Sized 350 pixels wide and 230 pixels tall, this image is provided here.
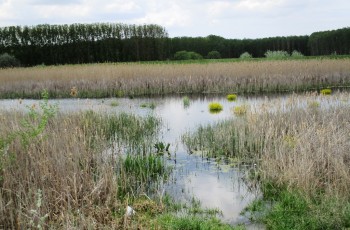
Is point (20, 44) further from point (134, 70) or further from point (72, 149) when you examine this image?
point (72, 149)

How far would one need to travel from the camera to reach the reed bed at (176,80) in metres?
18.1

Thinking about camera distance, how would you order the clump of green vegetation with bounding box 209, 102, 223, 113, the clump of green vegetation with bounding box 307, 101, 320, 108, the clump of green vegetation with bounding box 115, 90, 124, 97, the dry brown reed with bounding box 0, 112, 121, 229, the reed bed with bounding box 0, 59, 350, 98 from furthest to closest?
the reed bed with bounding box 0, 59, 350, 98 < the clump of green vegetation with bounding box 115, 90, 124, 97 < the clump of green vegetation with bounding box 209, 102, 223, 113 < the clump of green vegetation with bounding box 307, 101, 320, 108 < the dry brown reed with bounding box 0, 112, 121, 229

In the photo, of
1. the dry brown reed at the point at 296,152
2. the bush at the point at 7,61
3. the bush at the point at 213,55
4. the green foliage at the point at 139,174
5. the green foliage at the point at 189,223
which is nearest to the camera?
the green foliage at the point at 189,223

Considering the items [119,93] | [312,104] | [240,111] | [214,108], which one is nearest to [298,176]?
[312,104]

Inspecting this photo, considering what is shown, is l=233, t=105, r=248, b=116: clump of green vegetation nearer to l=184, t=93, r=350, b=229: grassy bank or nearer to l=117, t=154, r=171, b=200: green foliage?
l=184, t=93, r=350, b=229: grassy bank

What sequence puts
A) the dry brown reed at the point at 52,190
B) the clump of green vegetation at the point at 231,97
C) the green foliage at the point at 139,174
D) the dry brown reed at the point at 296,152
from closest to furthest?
the dry brown reed at the point at 52,190
the dry brown reed at the point at 296,152
the green foliage at the point at 139,174
the clump of green vegetation at the point at 231,97

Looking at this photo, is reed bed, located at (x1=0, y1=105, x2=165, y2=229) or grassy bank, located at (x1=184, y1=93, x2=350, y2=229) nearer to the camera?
reed bed, located at (x1=0, y1=105, x2=165, y2=229)

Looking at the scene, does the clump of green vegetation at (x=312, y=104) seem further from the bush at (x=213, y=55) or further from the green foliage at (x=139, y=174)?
the bush at (x=213, y=55)

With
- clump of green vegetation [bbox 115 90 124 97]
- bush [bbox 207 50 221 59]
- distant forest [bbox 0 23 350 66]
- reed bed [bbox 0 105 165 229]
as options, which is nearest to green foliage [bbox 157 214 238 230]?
reed bed [bbox 0 105 165 229]

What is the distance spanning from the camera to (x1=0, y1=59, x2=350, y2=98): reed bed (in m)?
18.1

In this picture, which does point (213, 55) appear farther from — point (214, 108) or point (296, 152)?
point (296, 152)

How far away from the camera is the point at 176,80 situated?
61.5 ft

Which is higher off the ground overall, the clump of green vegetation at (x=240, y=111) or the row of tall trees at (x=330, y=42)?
the row of tall trees at (x=330, y=42)

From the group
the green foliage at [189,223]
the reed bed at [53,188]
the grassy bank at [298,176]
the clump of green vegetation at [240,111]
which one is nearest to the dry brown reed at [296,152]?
the grassy bank at [298,176]
